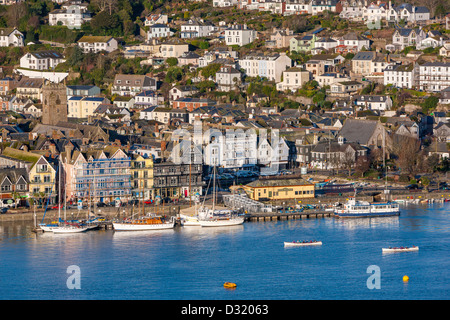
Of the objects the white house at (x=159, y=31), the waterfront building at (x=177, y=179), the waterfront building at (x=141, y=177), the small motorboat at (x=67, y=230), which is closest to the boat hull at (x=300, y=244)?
the waterfront building at (x=177, y=179)

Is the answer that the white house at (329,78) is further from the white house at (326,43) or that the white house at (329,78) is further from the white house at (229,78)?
the white house at (229,78)

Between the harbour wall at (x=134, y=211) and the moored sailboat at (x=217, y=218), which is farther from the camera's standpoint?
the harbour wall at (x=134, y=211)

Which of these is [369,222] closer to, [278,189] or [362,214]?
[362,214]

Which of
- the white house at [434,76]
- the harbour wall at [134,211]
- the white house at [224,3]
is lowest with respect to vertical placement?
the harbour wall at [134,211]

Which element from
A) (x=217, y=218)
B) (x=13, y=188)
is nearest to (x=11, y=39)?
(x=13, y=188)

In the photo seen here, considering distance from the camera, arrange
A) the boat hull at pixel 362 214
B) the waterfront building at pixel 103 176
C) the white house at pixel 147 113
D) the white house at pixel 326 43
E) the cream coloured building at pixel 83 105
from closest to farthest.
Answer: the waterfront building at pixel 103 176 < the boat hull at pixel 362 214 < the white house at pixel 147 113 < the cream coloured building at pixel 83 105 < the white house at pixel 326 43

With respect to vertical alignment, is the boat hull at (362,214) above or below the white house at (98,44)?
below
